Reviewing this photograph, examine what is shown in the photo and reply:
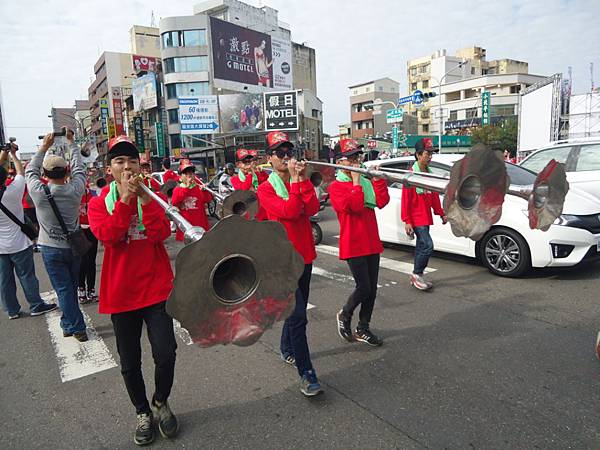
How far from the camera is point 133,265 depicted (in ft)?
8.18

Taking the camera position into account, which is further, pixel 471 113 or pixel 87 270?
pixel 471 113

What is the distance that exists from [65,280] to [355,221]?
3.04m

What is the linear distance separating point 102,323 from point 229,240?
3.73m

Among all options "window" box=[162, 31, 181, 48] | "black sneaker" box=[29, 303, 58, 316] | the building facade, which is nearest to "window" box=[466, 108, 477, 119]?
the building facade

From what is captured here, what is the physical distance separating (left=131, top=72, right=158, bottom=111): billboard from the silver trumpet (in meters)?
44.8

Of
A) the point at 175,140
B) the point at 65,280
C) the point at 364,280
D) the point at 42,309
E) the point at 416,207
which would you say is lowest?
the point at 42,309

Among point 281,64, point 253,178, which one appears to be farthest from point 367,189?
point 281,64

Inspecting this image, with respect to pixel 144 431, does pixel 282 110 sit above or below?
above

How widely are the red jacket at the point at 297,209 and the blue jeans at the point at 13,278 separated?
363cm

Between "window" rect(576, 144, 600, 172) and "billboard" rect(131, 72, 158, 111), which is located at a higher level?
"billboard" rect(131, 72, 158, 111)

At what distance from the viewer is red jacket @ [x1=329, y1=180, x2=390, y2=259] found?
3.47 meters

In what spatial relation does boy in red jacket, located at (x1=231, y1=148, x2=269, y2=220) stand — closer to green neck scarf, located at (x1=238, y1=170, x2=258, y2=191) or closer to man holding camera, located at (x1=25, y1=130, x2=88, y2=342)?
green neck scarf, located at (x1=238, y1=170, x2=258, y2=191)

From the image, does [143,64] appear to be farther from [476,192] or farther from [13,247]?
[476,192]

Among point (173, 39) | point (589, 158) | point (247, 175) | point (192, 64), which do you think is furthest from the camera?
point (173, 39)
